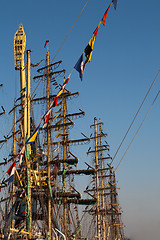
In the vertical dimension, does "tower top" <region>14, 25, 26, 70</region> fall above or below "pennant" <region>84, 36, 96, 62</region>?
above

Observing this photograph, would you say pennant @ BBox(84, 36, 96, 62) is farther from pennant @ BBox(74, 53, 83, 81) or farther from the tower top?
the tower top

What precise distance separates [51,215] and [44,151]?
676cm

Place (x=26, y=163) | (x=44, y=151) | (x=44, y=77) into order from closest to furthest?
1. (x=26, y=163)
2. (x=44, y=151)
3. (x=44, y=77)

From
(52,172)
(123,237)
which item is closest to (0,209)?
(52,172)

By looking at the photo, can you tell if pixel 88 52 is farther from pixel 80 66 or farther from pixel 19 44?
pixel 19 44

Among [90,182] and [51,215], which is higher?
[90,182]

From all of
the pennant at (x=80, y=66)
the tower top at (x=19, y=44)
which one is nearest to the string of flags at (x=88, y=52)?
the pennant at (x=80, y=66)

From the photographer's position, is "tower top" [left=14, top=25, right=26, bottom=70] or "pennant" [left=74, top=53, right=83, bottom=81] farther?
"tower top" [left=14, top=25, right=26, bottom=70]

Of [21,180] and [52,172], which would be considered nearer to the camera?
[21,180]

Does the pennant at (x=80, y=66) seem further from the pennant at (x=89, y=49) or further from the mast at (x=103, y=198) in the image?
→ the mast at (x=103, y=198)

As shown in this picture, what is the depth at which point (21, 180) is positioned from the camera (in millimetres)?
32906

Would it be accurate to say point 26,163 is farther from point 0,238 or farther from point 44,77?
point 44,77

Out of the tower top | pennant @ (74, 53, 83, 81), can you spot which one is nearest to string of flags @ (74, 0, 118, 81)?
pennant @ (74, 53, 83, 81)

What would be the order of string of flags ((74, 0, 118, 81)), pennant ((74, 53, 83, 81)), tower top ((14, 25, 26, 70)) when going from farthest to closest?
tower top ((14, 25, 26, 70))
pennant ((74, 53, 83, 81))
string of flags ((74, 0, 118, 81))
